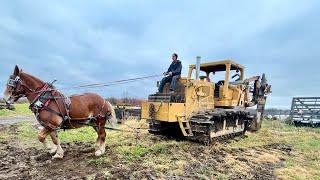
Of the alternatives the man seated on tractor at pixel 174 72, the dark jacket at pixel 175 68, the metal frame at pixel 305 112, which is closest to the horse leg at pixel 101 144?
the man seated on tractor at pixel 174 72

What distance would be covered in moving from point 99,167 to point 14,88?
2852 millimetres

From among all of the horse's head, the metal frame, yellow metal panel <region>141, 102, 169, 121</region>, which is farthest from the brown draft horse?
Result: the metal frame

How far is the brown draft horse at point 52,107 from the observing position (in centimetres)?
792

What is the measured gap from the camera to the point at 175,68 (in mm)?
11383

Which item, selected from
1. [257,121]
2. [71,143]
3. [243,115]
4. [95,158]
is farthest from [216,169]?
[257,121]

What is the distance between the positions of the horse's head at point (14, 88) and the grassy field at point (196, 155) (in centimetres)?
232

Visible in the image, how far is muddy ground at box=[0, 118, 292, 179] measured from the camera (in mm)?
6922

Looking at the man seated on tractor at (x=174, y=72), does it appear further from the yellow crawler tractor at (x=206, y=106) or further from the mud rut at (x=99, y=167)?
the mud rut at (x=99, y=167)

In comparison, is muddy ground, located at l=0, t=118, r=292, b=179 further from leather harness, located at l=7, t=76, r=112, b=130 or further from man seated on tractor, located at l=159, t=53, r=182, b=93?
man seated on tractor, located at l=159, t=53, r=182, b=93

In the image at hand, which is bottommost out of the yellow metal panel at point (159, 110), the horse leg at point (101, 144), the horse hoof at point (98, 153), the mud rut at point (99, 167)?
the mud rut at point (99, 167)

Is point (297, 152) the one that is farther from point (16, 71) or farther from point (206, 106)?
point (16, 71)

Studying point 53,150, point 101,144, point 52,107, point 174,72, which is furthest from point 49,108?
point 174,72

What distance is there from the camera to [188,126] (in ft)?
35.6

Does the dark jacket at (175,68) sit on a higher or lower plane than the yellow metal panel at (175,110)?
higher
